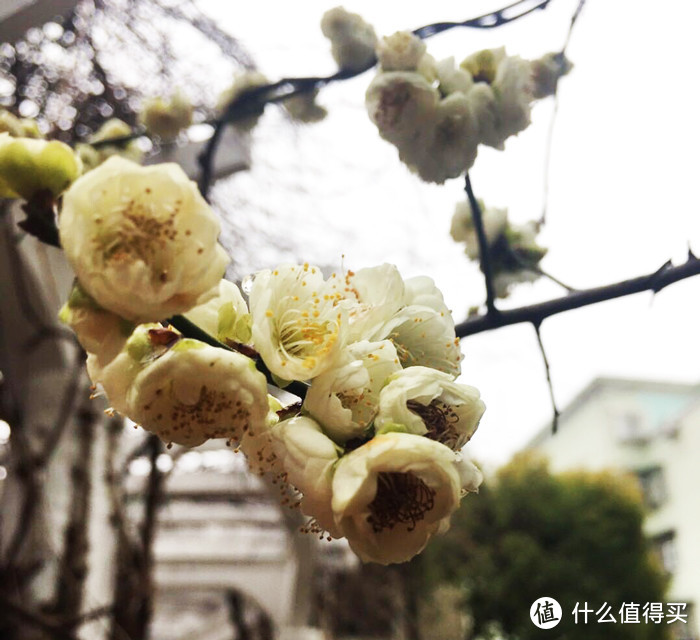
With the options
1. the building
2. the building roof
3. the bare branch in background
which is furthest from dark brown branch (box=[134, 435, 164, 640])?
the building roof

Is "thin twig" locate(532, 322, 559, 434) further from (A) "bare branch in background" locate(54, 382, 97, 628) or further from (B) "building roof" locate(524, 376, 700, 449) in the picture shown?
(B) "building roof" locate(524, 376, 700, 449)

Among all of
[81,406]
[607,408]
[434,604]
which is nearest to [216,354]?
[81,406]

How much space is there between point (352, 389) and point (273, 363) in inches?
1.2

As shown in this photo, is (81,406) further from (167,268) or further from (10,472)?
(167,268)

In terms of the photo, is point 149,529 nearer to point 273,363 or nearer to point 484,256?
point 484,256

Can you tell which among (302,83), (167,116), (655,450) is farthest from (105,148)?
(655,450)

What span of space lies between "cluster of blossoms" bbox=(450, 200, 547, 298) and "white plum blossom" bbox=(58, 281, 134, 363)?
42cm

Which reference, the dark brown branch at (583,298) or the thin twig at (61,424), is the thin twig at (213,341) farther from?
the thin twig at (61,424)

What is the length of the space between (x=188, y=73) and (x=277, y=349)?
3.84 ft

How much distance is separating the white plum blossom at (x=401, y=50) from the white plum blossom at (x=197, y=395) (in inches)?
13.0

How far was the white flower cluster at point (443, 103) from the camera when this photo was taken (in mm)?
497

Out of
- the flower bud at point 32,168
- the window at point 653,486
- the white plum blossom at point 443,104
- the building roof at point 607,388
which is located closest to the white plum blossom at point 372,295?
the flower bud at point 32,168

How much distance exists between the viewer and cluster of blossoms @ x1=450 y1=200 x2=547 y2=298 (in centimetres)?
60

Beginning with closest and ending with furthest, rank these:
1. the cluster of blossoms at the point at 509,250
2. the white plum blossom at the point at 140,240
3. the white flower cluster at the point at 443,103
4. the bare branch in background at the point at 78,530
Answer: the white plum blossom at the point at 140,240 → the white flower cluster at the point at 443,103 → the cluster of blossoms at the point at 509,250 → the bare branch in background at the point at 78,530
